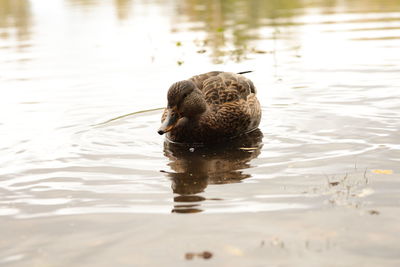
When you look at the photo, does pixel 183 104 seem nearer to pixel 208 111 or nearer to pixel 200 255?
pixel 208 111

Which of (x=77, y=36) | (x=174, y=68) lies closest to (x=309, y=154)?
(x=174, y=68)

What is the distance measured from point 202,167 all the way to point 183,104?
1058mm

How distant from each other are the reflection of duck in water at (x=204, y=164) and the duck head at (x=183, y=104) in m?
0.35

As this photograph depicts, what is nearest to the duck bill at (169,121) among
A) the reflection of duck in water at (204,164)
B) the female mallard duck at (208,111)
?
the female mallard duck at (208,111)

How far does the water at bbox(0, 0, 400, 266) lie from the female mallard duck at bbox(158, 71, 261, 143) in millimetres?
263

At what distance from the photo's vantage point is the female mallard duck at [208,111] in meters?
6.81

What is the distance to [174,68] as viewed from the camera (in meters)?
12.3

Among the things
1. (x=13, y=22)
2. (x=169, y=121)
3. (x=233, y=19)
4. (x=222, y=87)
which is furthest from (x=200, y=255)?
(x=13, y=22)

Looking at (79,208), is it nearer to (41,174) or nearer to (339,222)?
(41,174)

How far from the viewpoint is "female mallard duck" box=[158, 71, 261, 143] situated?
6809 mm

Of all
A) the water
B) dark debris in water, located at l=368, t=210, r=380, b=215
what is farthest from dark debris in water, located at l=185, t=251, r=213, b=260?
dark debris in water, located at l=368, t=210, r=380, b=215

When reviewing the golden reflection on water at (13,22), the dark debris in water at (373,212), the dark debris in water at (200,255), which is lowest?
the dark debris in water at (200,255)

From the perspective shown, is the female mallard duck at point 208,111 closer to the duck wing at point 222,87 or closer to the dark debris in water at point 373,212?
the duck wing at point 222,87

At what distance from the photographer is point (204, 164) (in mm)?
6168
